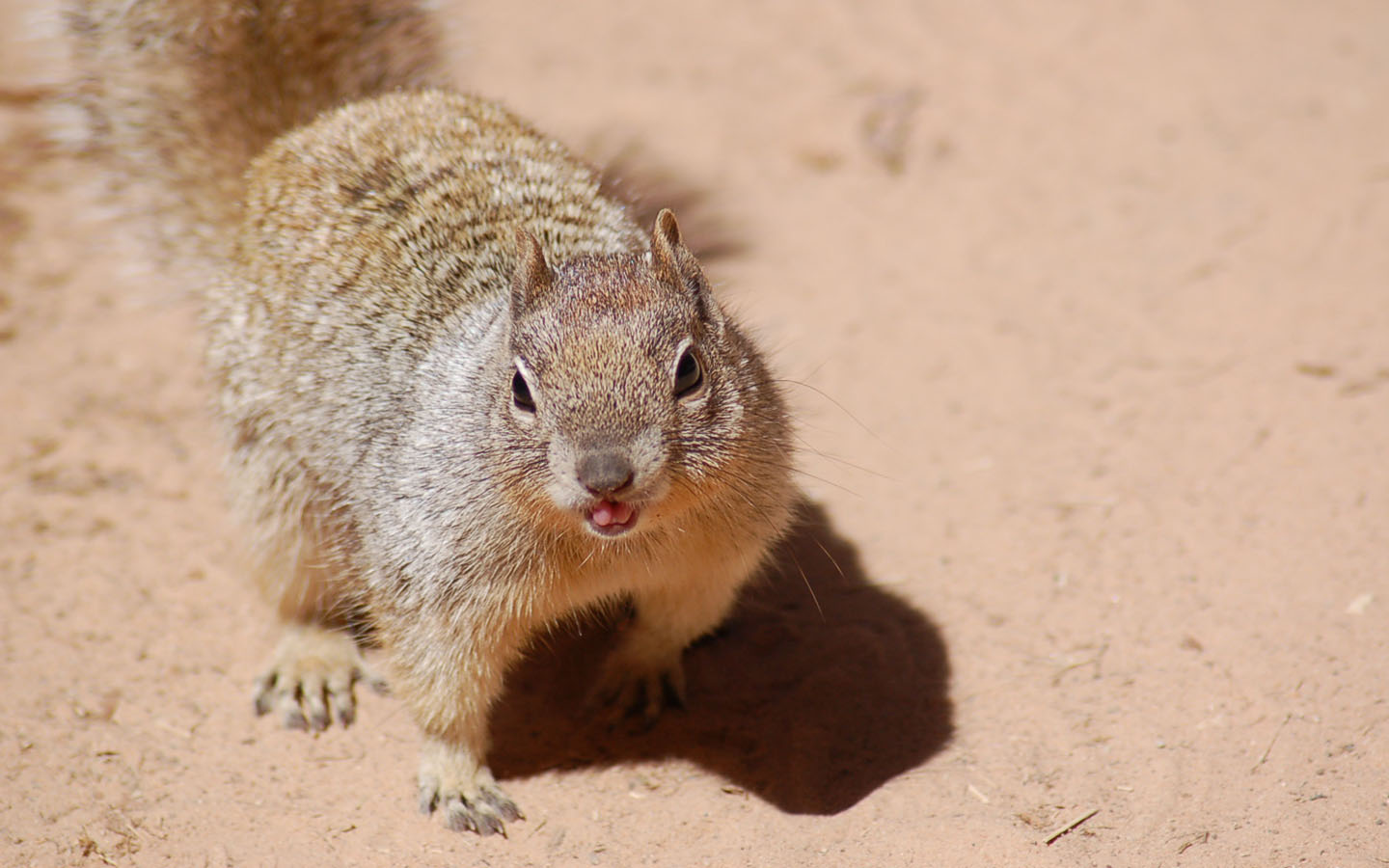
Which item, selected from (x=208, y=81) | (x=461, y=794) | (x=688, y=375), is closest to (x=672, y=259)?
(x=688, y=375)

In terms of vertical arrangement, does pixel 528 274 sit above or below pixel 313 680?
above

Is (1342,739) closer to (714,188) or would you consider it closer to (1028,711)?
(1028,711)

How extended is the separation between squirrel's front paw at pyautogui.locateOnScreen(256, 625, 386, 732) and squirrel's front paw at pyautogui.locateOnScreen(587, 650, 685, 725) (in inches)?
36.3

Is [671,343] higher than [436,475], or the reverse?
[671,343]

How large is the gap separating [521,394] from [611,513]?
1.68 feet

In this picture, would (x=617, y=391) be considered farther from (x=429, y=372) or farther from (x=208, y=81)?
(x=208, y=81)

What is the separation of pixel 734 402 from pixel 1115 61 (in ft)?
16.7

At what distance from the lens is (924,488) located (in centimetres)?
538

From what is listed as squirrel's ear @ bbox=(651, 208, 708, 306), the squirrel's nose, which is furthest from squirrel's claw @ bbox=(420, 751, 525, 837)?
squirrel's ear @ bbox=(651, 208, 708, 306)

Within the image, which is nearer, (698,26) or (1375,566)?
(1375,566)

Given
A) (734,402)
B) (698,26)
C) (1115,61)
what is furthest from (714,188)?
(734,402)

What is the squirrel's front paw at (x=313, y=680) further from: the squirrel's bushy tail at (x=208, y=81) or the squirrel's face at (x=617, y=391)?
the squirrel's bushy tail at (x=208, y=81)

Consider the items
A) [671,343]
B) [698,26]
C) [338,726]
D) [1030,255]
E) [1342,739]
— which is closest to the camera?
[671,343]

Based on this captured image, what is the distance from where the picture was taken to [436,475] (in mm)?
3834
